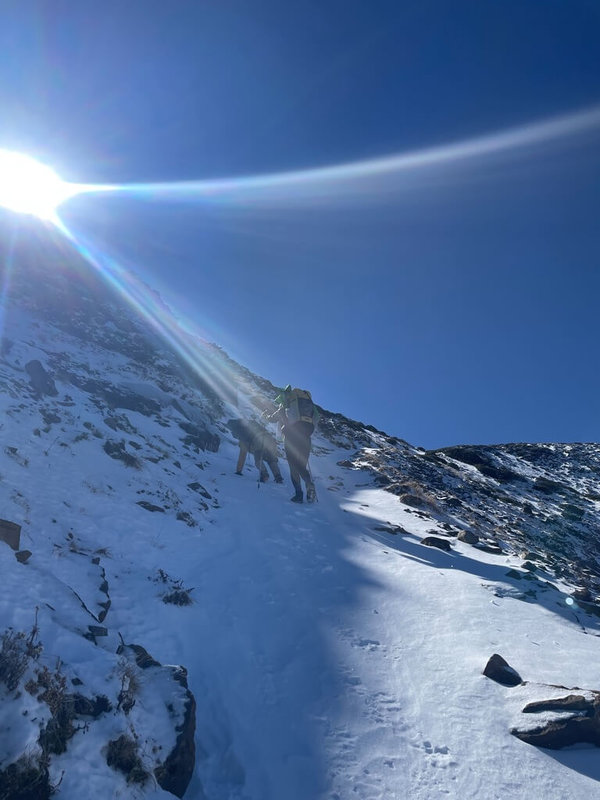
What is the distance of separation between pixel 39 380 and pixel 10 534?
372 inches

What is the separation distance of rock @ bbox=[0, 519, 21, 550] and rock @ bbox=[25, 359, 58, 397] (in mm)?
8609

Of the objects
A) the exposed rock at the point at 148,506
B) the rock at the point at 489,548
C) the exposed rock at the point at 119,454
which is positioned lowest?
the exposed rock at the point at 148,506

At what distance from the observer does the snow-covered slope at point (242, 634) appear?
3.60 metres

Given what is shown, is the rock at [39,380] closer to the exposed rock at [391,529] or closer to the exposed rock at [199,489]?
the exposed rock at [199,489]

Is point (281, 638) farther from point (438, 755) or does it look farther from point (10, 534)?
point (10, 534)

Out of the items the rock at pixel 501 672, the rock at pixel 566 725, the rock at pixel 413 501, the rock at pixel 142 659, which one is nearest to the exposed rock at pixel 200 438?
the rock at pixel 413 501

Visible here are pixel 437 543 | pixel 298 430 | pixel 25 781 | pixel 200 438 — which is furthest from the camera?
pixel 200 438

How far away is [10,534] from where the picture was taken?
513 cm

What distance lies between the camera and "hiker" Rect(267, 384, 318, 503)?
44.5 feet

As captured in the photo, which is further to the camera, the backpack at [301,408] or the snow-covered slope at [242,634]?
the backpack at [301,408]

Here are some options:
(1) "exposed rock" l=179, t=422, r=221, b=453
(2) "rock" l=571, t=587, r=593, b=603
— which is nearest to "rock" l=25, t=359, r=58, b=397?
(1) "exposed rock" l=179, t=422, r=221, b=453

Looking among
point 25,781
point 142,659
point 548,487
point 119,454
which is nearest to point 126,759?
point 25,781

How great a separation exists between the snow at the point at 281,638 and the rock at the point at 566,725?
0.41 feet

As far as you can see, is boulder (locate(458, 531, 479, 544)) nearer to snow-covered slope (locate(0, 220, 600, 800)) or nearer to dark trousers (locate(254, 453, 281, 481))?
snow-covered slope (locate(0, 220, 600, 800))
